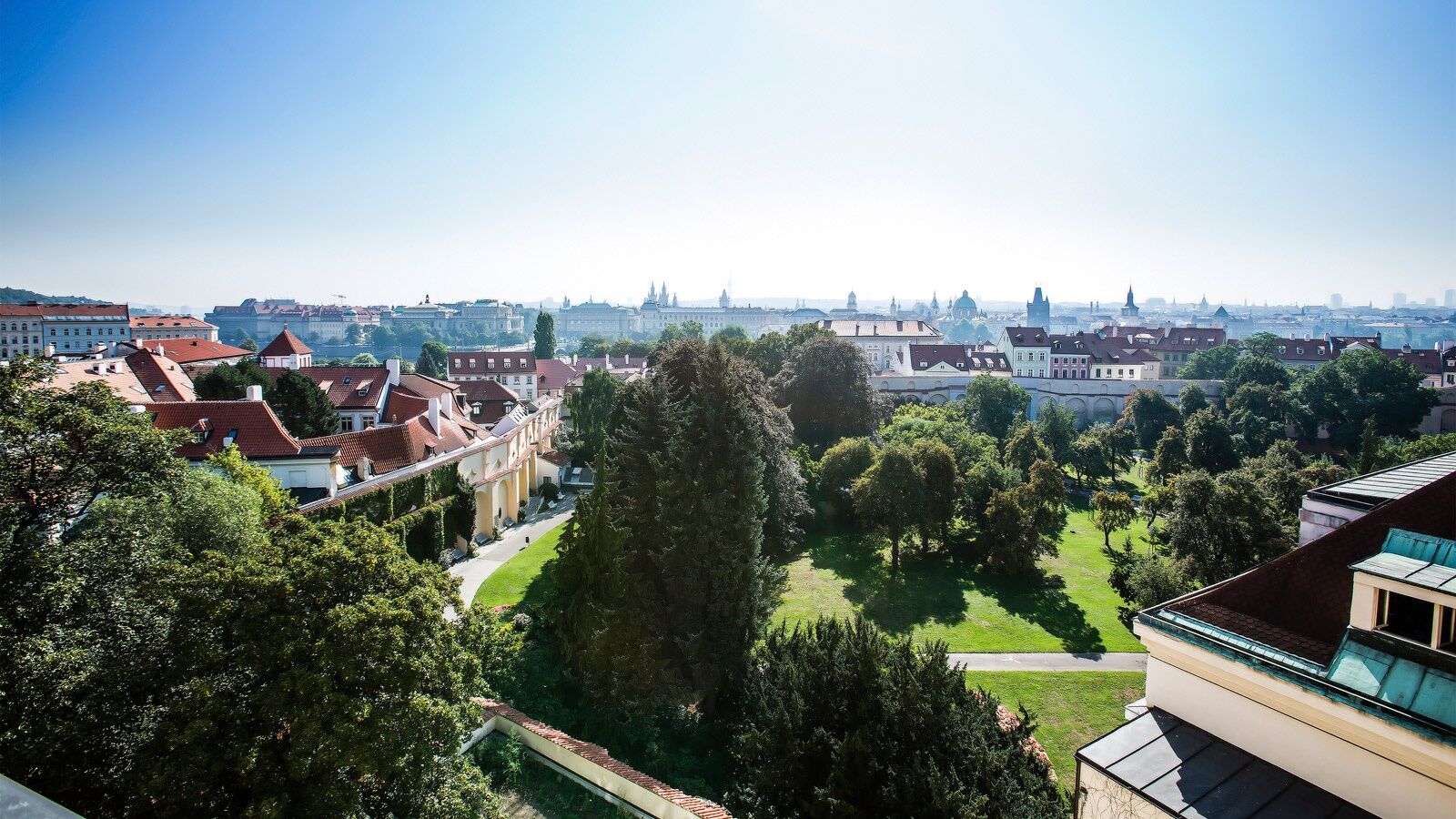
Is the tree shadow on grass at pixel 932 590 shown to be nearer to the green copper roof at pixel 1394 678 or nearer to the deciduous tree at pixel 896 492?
the deciduous tree at pixel 896 492

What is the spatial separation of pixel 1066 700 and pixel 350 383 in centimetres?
4016

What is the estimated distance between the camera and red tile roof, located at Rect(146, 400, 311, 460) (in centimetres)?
2494

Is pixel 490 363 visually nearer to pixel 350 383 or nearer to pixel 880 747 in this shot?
pixel 350 383

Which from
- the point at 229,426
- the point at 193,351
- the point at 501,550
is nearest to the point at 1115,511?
the point at 501,550

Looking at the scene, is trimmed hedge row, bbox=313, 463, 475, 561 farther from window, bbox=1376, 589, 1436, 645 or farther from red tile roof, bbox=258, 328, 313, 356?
red tile roof, bbox=258, 328, 313, 356

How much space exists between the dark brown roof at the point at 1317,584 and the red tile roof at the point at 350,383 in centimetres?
4172

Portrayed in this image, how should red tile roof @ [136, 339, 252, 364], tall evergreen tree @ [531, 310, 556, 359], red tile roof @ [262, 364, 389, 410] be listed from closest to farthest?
red tile roof @ [262, 364, 389, 410] < red tile roof @ [136, 339, 252, 364] < tall evergreen tree @ [531, 310, 556, 359]

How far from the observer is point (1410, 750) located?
6.17 m

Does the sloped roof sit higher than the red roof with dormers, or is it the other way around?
the sloped roof

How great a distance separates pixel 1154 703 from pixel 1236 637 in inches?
51.5

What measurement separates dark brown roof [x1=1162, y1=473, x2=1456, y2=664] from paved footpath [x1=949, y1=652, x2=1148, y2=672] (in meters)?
14.9

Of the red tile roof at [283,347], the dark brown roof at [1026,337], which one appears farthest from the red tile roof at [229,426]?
the dark brown roof at [1026,337]

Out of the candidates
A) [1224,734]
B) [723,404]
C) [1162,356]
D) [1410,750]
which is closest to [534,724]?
[723,404]

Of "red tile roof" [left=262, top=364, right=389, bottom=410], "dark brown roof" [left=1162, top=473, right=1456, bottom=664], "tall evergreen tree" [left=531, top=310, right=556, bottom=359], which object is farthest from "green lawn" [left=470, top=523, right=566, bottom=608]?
"tall evergreen tree" [left=531, top=310, right=556, bottom=359]
